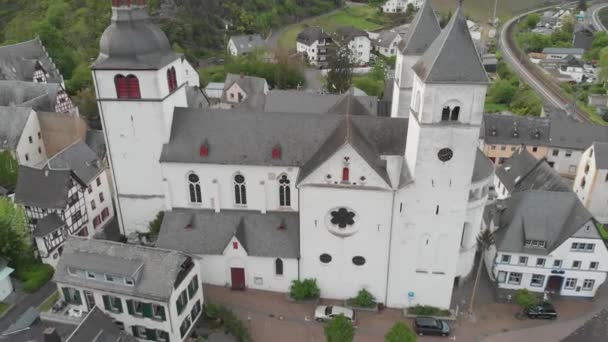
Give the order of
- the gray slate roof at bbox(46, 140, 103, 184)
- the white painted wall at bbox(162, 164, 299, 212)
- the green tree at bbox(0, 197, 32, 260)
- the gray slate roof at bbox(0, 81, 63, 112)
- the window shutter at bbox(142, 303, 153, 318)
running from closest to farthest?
1. the window shutter at bbox(142, 303, 153, 318)
2. the white painted wall at bbox(162, 164, 299, 212)
3. the green tree at bbox(0, 197, 32, 260)
4. the gray slate roof at bbox(46, 140, 103, 184)
5. the gray slate roof at bbox(0, 81, 63, 112)

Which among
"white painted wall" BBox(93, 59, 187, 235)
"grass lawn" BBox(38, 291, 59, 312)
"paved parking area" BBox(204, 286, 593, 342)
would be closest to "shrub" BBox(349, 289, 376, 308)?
"paved parking area" BBox(204, 286, 593, 342)

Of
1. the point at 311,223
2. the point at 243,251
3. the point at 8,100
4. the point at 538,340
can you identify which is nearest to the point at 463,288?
the point at 538,340

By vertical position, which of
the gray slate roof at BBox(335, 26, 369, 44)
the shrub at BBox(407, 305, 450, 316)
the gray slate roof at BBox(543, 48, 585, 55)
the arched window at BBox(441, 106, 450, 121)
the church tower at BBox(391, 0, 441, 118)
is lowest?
the shrub at BBox(407, 305, 450, 316)

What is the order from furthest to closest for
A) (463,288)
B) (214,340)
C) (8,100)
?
(8,100) → (463,288) → (214,340)

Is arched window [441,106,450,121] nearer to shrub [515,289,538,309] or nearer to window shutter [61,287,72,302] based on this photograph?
shrub [515,289,538,309]

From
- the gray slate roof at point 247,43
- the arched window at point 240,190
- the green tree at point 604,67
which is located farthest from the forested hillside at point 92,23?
the green tree at point 604,67

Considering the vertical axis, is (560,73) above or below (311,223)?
below

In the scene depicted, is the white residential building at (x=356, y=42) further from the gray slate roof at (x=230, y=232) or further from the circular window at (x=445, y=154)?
the circular window at (x=445, y=154)

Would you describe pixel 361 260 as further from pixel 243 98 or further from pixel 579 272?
pixel 243 98
